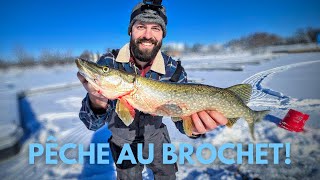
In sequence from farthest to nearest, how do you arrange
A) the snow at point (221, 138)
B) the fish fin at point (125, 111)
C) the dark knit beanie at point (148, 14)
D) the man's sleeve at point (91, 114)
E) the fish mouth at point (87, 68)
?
1. the snow at point (221, 138)
2. the dark knit beanie at point (148, 14)
3. the man's sleeve at point (91, 114)
4. the fish fin at point (125, 111)
5. the fish mouth at point (87, 68)

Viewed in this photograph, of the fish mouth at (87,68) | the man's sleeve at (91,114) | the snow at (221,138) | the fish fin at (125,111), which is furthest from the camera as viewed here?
the snow at (221,138)

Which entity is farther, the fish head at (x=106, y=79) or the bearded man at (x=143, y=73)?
the bearded man at (x=143, y=73)

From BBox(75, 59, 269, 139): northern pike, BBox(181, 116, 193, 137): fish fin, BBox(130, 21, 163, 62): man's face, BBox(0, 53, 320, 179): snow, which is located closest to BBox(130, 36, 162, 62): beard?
BBox(130, 21, 163, 62): man's face

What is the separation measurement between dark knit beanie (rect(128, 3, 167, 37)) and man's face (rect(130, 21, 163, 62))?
0.19 feet

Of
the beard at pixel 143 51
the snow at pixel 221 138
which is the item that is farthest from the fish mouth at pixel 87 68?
the snow at pixel 221 138

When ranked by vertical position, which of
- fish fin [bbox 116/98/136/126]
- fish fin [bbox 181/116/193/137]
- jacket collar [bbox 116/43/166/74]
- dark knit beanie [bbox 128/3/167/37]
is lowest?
fish fin [bbox 181/116/193/137]

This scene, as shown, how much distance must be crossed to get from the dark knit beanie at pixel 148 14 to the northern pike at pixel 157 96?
1.03 metres

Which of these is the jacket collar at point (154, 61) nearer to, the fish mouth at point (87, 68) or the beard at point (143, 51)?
the beard at point (143, 51)

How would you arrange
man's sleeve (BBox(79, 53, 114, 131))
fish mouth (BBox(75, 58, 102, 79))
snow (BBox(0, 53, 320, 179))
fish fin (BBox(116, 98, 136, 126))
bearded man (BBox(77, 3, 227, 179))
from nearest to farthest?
fish mouth (BBox(75, 58, 102, 79))
fish fin (BBox(116, 98, 136, 126))
man's sleeve (BBox(79, 53, 114, 131))
bearded man (BBox(77, 3, 227, 179))
snow (BBox(0, 53, 320, 179))

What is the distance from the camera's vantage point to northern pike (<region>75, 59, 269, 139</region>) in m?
1.81

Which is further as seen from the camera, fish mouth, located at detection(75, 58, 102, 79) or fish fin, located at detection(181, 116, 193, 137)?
fish fin, located at detection(181, 116, 193, 137)

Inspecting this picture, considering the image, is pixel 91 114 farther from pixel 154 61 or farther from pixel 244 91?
pixel 244 91

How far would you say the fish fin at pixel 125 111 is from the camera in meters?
1.84

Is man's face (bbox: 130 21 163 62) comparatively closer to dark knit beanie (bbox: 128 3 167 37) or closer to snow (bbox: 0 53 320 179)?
dark knit beanie (bbox: 128 3 167 37)
